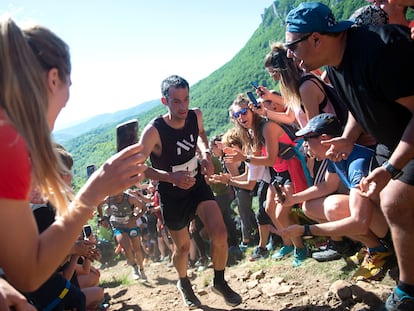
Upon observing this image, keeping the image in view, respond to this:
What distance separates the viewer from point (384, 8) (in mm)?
3561

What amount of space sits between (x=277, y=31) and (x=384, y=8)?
47.5 metres

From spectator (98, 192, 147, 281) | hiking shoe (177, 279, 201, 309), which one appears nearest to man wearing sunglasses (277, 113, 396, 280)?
hiking shoe (177, 279, 201, 309)

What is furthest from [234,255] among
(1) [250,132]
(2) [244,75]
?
(2) [244,75]

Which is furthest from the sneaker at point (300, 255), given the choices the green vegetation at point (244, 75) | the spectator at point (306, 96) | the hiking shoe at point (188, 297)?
the green vegetation at point (244, 75)

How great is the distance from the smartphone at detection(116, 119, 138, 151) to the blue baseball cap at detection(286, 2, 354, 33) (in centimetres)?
148

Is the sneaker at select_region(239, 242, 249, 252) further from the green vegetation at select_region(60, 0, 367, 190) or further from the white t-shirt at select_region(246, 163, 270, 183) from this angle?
the green vegetation at select_region(60, 0, 367, 190)

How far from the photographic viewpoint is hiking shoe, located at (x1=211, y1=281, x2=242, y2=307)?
383cm

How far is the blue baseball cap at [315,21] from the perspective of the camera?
8.39 ft

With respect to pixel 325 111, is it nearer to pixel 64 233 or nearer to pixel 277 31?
pixel 64 233

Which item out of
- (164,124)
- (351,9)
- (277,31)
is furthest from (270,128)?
(277,31)

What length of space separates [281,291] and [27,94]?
308 cm

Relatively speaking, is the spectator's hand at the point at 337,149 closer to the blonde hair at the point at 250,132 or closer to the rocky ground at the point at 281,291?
the rocky ground at the point at 281,291

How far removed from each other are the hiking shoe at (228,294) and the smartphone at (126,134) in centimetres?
183

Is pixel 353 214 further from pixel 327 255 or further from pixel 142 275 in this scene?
pixel 142 275
